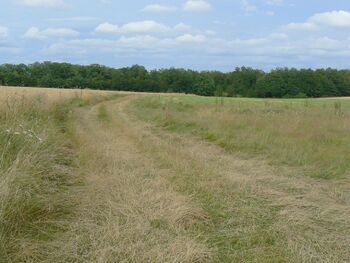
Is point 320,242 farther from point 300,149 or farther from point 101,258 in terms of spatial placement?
point 300,149

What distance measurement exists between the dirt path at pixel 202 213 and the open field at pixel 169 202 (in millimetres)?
15

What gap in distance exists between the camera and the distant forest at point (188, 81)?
3306 inches

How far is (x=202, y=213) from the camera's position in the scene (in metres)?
5.50

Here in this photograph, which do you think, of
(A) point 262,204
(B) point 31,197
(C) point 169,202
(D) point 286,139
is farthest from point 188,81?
(B) point 31,197

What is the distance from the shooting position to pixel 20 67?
7719cm

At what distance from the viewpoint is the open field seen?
4.29 meters

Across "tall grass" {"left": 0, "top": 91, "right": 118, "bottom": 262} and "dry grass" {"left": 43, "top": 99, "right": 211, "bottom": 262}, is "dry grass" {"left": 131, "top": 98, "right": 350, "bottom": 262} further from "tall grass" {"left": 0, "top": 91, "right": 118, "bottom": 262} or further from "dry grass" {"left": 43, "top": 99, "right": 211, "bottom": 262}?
"tall grass" {"left": 0, "top": 91, "right": 118, "bottom": 262}

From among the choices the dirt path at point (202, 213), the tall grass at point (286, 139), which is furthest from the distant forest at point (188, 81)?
the dirt path at point (202, 213)

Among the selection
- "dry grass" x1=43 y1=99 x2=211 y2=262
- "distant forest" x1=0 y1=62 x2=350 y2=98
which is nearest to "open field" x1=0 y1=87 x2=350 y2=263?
"dry grass" x1=43 y1=99 x2=211 y2=262

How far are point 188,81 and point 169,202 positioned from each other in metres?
90.2

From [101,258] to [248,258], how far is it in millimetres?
1353

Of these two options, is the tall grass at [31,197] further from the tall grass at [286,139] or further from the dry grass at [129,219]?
the tall grass at [286,139]

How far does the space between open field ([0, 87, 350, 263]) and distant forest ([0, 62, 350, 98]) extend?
7207 centimetres

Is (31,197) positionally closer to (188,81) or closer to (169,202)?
(169,202)
